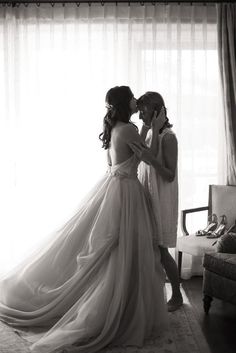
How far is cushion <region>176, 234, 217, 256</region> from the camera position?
13.5ft

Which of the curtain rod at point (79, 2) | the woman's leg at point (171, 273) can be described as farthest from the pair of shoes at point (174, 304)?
the curtain rod at point (79, 2)

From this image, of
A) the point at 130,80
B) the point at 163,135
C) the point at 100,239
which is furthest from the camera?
the point at 130,80

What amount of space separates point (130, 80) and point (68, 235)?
199cm

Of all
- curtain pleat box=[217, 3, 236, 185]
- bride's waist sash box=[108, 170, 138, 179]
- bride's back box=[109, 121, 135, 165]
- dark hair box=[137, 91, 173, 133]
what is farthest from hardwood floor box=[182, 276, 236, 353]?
dark hair box=[137, 91, 173, 133]

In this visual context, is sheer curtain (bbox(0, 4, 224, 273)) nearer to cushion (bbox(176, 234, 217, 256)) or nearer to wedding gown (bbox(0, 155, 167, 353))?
cushion (bbox(176, 234, 217, 256))

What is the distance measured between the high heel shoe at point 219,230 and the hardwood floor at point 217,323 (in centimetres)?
52

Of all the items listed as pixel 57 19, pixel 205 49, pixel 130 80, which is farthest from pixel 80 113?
pixel 205 49

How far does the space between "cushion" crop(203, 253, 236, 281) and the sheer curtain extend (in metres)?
1.33

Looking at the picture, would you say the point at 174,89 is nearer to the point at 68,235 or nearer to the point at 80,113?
the point at 80,113

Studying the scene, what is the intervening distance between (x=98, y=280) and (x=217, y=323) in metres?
1.01

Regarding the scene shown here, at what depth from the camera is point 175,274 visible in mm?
3693

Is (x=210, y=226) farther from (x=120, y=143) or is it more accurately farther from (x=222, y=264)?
(x=120, y=143)

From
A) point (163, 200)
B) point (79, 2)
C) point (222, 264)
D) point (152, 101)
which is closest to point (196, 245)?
point (222, 264)

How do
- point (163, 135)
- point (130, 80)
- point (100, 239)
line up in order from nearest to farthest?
point (100, 239), point (163, 135), point (130, 80)
